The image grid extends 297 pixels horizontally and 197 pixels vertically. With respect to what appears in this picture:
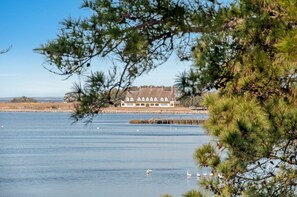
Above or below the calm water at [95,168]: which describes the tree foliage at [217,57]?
above

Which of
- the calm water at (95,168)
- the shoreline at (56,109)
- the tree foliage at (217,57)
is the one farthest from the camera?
the shoreline at (56,109)

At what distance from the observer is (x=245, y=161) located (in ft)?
14.6

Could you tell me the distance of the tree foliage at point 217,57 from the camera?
146 inches

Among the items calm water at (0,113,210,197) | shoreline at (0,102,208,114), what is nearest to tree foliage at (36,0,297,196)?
calm water at (0,113,210,197)

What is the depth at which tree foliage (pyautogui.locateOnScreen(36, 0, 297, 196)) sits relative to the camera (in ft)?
12.2

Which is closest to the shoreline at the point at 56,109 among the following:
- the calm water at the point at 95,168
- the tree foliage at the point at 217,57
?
the calm water at the point at 95,168

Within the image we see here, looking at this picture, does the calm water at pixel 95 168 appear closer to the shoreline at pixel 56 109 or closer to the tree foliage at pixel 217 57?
the tree foliage at pixel 217 57

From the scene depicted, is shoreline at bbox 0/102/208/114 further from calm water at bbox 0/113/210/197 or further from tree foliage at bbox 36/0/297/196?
tree foliage at bbox 36/0/297/196

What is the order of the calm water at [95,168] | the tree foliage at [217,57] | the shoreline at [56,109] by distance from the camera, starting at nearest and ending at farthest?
the tree foliage at [217,57] < the calm water at [95,168] < the shoreline at [56,109]

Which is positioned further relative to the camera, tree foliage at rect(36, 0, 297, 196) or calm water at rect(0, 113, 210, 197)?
calm water at rect(0, 113, 210, 197)

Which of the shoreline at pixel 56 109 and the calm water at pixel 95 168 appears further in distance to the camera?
the shoreline at pixel 56 109

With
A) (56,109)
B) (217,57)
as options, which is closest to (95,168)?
(217,57)

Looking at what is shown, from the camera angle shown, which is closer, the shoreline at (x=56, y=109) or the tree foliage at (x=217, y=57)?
the tree foliage at (x=217, y=57)

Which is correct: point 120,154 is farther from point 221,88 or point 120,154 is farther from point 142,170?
point 221,88
